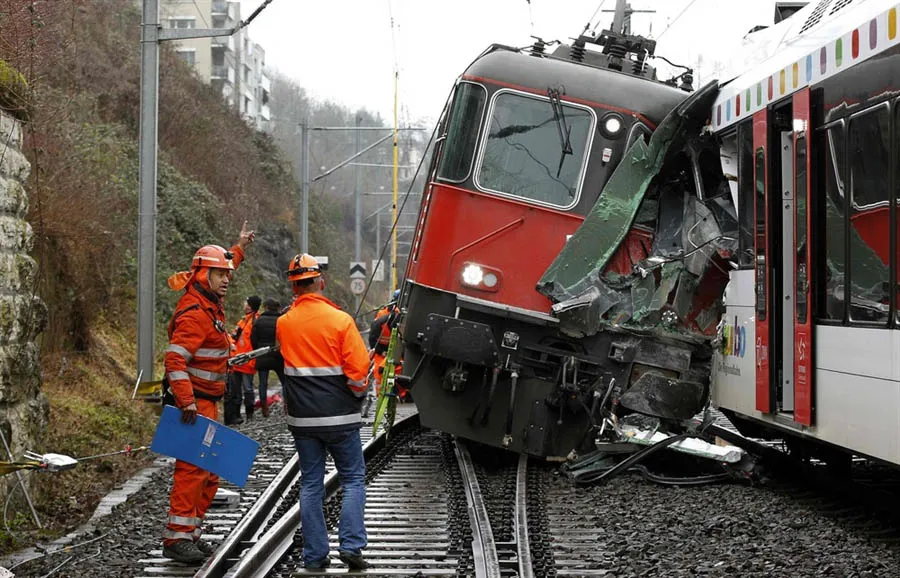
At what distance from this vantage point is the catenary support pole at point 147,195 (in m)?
13.9

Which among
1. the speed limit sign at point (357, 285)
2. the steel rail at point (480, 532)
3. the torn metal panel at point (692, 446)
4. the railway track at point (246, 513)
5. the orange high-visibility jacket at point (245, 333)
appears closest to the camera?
the steel rail at point (480, 532)

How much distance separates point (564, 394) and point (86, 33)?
24.6m

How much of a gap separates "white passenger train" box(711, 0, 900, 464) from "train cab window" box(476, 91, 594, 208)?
1287 millimetres

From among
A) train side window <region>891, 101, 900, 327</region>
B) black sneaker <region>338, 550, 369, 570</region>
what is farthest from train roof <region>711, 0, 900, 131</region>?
black sneaker <region>338, 550, 369, 570</region>

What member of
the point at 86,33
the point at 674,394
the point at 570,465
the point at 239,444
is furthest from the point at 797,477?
the point at 86,33

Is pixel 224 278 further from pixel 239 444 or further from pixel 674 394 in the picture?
pixel 674 394

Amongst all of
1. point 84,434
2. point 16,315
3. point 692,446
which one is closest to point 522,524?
point 692,446

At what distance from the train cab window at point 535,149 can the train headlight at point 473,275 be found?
2.35 feet

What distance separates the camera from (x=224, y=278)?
751 centimetres

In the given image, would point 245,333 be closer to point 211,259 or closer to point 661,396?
point 661,396

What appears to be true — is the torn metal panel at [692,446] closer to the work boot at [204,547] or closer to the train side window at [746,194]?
the train side window at [746,194]

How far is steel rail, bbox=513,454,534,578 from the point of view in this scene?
6590 millimetres

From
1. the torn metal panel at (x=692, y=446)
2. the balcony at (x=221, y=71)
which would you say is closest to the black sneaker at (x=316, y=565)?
the torn metal panel at (x=692, y=446)

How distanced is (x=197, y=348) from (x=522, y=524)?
2457 millimetres
